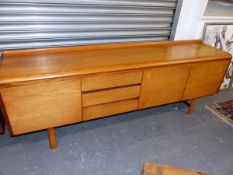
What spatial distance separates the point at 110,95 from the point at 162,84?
1.62ft

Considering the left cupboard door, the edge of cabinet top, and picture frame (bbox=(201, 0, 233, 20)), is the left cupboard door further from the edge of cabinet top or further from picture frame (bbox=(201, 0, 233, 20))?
picture frame (bbox=(201, 0, 233, 20))

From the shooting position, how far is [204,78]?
1.95 metres

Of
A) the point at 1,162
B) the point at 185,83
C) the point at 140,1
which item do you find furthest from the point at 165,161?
the point at 140,1

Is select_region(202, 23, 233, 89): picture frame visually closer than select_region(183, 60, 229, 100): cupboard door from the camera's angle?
No

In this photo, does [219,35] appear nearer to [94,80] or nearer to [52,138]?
[94,80]

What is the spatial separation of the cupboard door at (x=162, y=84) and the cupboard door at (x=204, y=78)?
0.08 meters

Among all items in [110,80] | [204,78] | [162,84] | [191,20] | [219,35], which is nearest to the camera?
[110,80]

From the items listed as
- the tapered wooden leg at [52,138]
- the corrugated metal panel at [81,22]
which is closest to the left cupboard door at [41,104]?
the tapered wooden leg at [52,138]

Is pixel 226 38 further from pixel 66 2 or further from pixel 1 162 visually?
pixel 1 162

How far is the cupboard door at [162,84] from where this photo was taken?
1.66m

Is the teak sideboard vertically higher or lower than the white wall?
lower

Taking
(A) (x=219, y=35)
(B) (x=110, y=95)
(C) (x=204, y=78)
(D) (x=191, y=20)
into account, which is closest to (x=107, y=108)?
(B) (x=110, y=95)

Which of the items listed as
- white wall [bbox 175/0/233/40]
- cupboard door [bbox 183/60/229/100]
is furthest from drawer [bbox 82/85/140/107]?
white wall [bbox 175/0/233/40]

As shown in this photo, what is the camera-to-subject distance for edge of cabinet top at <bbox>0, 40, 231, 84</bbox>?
132cm
